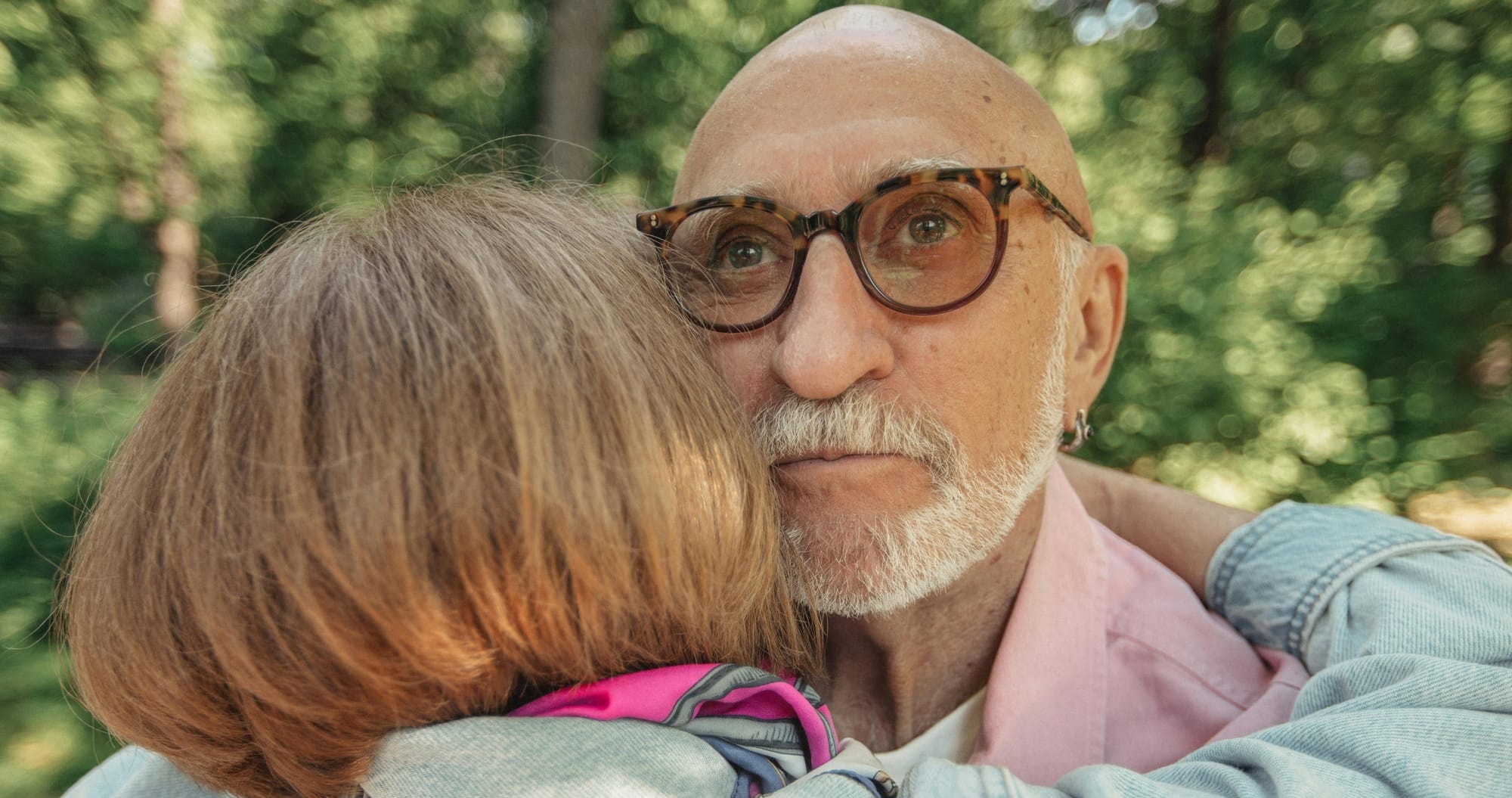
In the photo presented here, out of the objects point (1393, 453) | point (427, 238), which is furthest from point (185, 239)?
point (1393, 453)

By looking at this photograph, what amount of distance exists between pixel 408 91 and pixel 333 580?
7.16m

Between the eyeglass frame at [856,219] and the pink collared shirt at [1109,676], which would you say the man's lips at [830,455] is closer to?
the eyeglass frame at [856,219]

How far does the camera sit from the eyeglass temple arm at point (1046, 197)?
5.07 ft

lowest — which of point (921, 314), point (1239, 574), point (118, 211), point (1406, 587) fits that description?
point (1239, 574)

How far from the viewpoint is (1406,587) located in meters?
1.49

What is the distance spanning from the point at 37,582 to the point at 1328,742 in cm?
391

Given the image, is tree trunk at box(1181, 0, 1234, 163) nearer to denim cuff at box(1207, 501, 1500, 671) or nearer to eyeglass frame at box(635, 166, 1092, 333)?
denim cuff at box(1207, 501, 1500, 671)

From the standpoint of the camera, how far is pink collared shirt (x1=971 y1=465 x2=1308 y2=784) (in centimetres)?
164

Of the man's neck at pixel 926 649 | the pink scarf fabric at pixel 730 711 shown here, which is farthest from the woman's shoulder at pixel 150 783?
the man's neck at pixel 926 649

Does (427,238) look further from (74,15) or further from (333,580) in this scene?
(74,15)

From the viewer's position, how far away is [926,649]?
1845 millimetres

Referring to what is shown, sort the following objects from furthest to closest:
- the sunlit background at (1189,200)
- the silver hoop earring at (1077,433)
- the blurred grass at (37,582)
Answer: the sunlit background at (1189,200) → the blurred grass at (37,582) → the silver hoop earring at (1077,433)

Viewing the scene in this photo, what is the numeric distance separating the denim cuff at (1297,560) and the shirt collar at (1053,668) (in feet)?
0.95

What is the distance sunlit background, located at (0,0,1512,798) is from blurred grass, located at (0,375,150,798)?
0.04 meters
